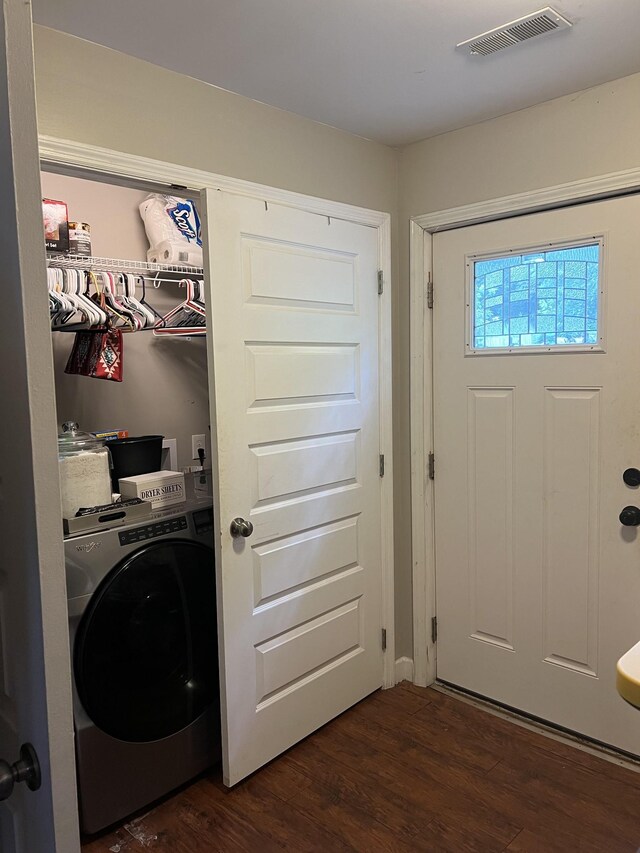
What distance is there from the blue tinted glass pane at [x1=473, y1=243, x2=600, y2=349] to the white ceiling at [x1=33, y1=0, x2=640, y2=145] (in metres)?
0.58

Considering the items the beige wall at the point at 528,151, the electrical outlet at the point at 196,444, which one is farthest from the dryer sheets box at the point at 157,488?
the beige wall at the point at 528,151

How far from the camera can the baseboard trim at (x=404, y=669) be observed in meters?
2.95

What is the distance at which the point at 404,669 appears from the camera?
9.73 feet

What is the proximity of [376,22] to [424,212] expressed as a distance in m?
1.05

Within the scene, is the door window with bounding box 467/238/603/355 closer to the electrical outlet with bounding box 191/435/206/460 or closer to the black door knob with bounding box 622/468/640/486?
the black door knob with bounding box 622/468/640/486

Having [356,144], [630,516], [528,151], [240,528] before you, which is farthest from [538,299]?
[240,528]

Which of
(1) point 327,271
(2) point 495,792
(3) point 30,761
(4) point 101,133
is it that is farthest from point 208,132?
(2) point 495,792

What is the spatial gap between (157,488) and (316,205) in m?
1.24

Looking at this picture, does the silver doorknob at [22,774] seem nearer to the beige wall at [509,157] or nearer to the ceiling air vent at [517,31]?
the ceiling air vent at [517,31]

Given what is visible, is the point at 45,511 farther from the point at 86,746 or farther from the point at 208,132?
the point at 208,132

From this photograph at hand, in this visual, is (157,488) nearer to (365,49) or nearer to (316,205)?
(316,205)

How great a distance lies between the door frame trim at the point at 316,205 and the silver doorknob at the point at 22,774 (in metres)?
1.54

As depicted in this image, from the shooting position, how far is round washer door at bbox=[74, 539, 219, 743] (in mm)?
1960

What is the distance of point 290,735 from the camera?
2.44 m
